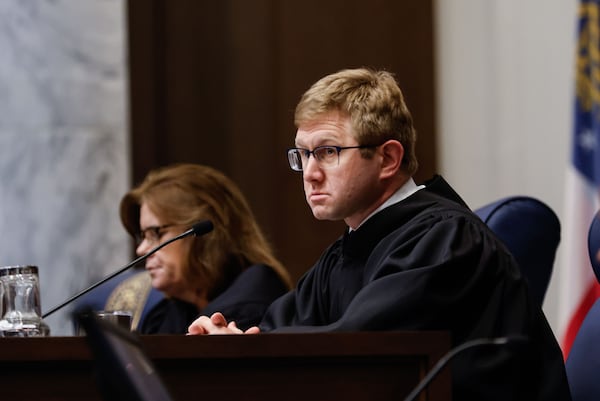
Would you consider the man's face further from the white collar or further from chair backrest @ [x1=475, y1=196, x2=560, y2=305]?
chair backrest @ [x1=475, y1=196, x2=560, y2=305]

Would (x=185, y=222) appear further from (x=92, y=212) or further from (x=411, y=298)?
(x=411, y=298)

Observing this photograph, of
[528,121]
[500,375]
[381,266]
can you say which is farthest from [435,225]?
[528,121]

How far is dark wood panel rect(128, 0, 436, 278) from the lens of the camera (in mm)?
5980

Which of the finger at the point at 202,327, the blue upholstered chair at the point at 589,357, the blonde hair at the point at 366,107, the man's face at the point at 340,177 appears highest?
the blonde hair at the point at 366,107

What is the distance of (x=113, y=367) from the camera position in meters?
1.51

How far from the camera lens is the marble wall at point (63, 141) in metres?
5.25

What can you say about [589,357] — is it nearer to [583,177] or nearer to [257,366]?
[257,366]

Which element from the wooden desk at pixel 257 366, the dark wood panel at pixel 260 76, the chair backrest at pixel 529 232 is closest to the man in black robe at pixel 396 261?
the wooden desk at pixel 257 366

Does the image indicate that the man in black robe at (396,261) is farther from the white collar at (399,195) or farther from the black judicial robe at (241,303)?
the black judicial robe at (241,303)

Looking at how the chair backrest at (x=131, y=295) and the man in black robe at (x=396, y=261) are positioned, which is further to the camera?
the chair backrest at (x=131, y=295)

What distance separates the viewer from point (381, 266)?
272 cm

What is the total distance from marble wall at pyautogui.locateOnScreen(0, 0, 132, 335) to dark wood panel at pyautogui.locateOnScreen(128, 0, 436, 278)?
0.46 meters

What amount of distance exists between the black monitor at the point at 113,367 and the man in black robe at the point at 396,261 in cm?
92

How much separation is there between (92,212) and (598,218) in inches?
116
